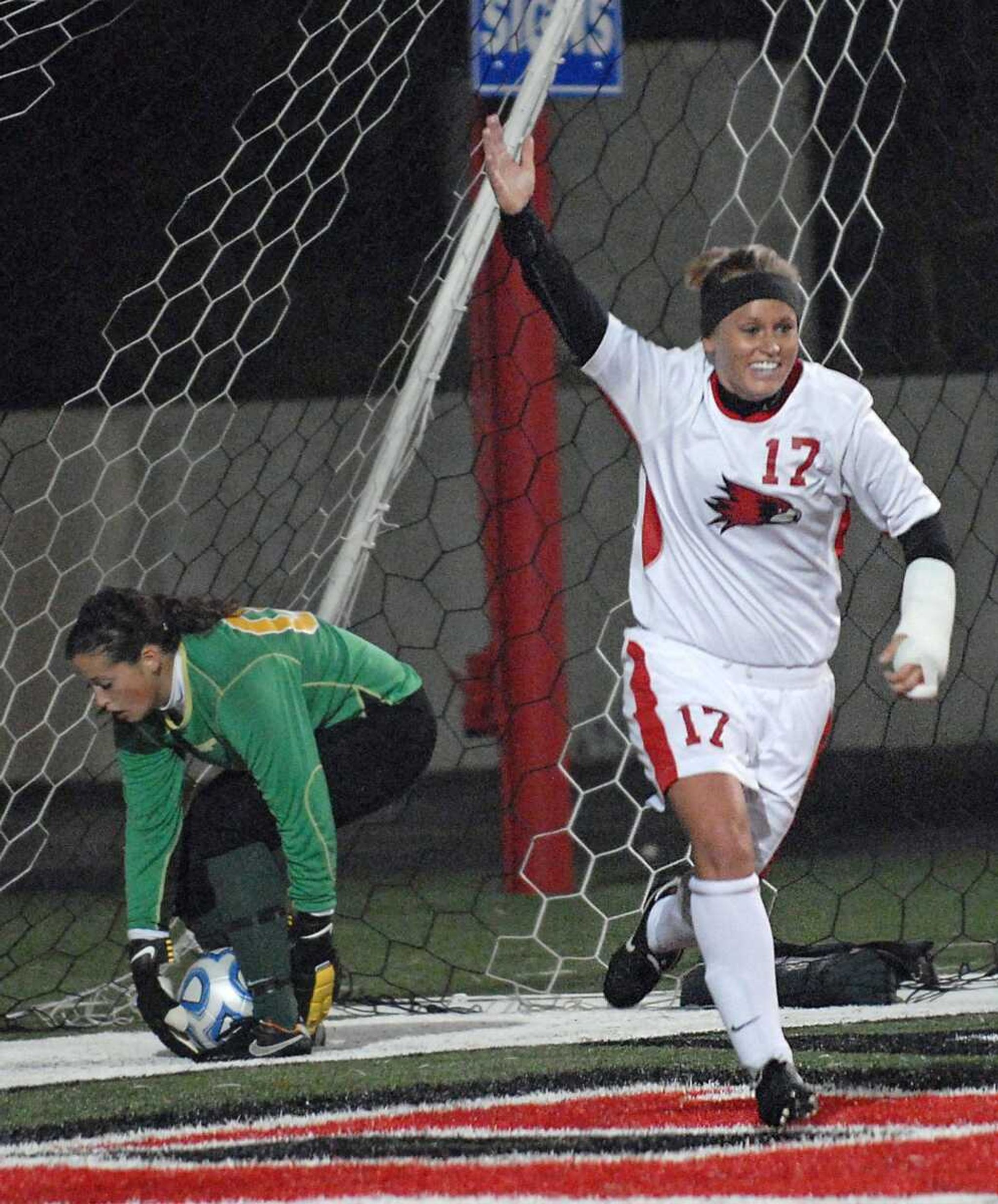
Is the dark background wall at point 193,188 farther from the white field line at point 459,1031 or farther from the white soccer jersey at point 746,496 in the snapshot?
the white soccer jersey at point 746,496

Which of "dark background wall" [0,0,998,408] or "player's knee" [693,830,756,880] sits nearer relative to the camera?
"player's knee" [693,830,756,880]

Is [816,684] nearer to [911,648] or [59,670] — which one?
[911,648]

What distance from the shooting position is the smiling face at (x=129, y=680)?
3.79m

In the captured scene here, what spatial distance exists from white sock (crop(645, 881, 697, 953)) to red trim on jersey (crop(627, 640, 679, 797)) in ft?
2.53

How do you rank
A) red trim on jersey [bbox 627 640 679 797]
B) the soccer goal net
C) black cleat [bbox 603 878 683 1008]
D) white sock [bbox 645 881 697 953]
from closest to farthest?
red trim on jersey [bbox 627 640 679 797]
white sock [bbox 645 881 697 953]
black cleat [bbox 603 878 683 1008]
the soccer goal net

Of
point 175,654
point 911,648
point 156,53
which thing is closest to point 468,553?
point 156,53

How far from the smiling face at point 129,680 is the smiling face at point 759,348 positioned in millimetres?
1204

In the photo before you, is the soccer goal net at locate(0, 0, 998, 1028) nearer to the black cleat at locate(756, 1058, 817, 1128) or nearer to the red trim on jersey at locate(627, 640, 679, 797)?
the red trim on jersey at locate(627, 640, 679, 797)

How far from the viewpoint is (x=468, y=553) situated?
8.97m

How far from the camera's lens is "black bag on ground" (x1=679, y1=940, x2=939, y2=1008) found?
4262mm

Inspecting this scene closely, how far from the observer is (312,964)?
3955 millimetres

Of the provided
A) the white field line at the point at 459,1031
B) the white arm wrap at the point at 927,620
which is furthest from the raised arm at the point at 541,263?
Answer: the white field line at the point at 459,1031

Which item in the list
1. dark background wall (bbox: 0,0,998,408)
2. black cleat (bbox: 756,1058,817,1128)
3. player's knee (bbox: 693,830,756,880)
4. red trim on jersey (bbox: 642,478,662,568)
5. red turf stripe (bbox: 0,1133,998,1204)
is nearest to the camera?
red turf stripe (bbox: 0,1133,998,1204)

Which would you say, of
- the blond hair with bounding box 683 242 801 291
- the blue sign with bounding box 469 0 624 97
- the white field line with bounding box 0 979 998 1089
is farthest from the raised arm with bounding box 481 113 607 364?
the blue sign with bounding box 469 0 624 97
